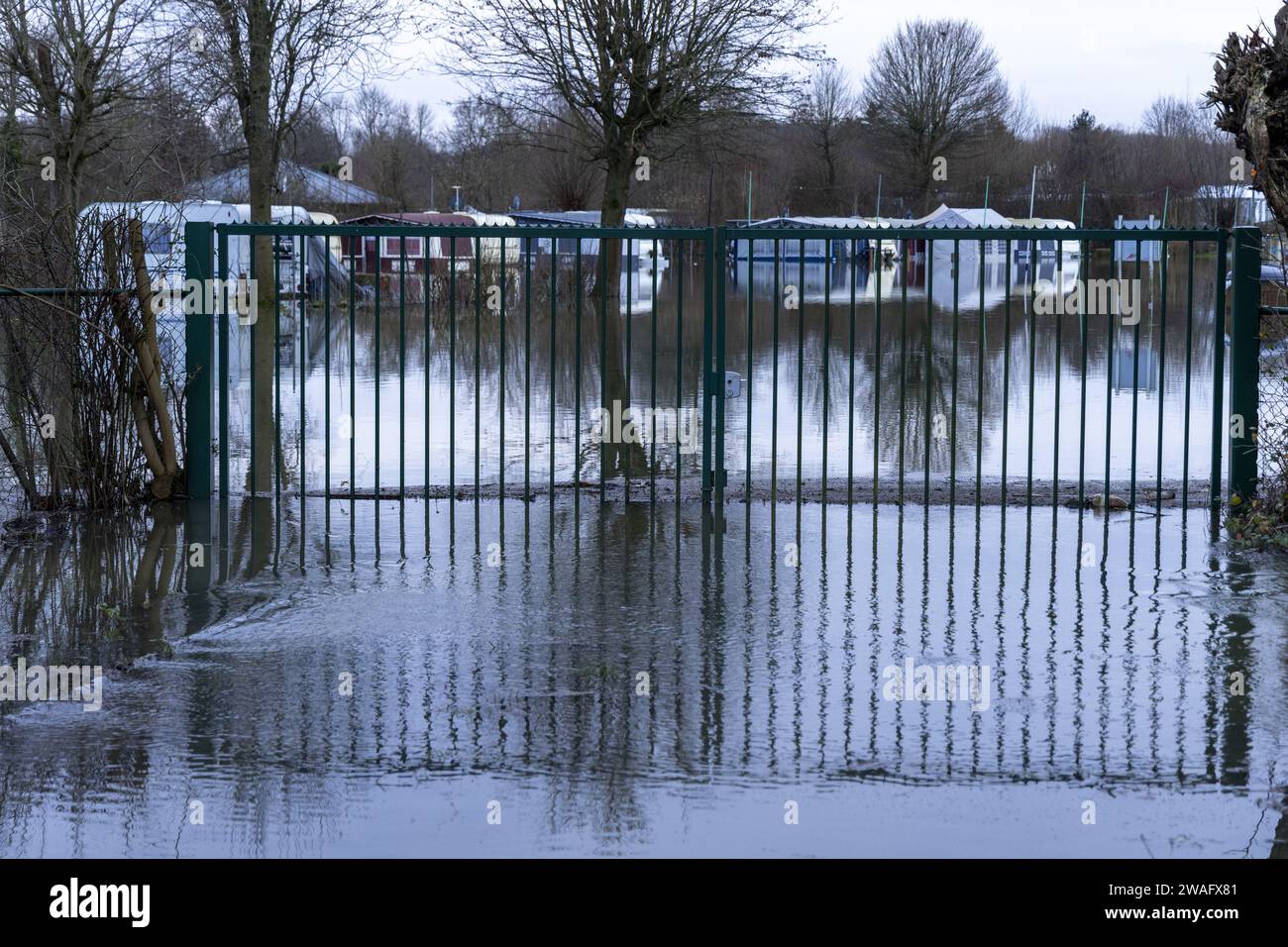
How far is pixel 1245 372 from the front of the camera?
908 cm

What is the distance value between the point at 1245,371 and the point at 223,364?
5751 millimetres

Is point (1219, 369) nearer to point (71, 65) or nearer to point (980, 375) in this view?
point (980, 375)

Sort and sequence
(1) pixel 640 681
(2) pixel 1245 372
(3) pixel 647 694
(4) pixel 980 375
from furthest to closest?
(4) pixel 980 375, (2) pixel 1245 372, (1) pixel 640 681, (3) pixel 647 694

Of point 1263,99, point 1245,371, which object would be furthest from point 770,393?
point 1263,99

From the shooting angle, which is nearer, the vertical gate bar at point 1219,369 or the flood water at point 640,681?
the flood water at point 640,681

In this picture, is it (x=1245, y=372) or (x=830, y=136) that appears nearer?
(x=1245, y=372)

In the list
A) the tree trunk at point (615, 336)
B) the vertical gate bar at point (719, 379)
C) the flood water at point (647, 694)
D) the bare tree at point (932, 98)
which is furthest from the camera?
the bare tree at point (932, 98)

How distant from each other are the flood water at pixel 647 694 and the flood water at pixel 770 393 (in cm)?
104

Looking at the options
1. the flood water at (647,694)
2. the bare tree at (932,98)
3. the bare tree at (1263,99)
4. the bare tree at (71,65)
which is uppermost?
the bare tree at (932,98)

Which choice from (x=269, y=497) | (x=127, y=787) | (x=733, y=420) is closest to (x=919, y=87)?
(x=733, y=420)

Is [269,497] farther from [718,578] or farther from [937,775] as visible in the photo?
[937,775]

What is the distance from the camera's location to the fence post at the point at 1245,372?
9.02 meters

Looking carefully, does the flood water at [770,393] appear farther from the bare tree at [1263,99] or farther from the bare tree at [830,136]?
the bare tree at [830,136]

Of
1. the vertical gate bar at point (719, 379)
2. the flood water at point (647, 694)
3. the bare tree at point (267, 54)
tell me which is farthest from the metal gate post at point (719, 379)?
the bare tree at point (267, 54)
